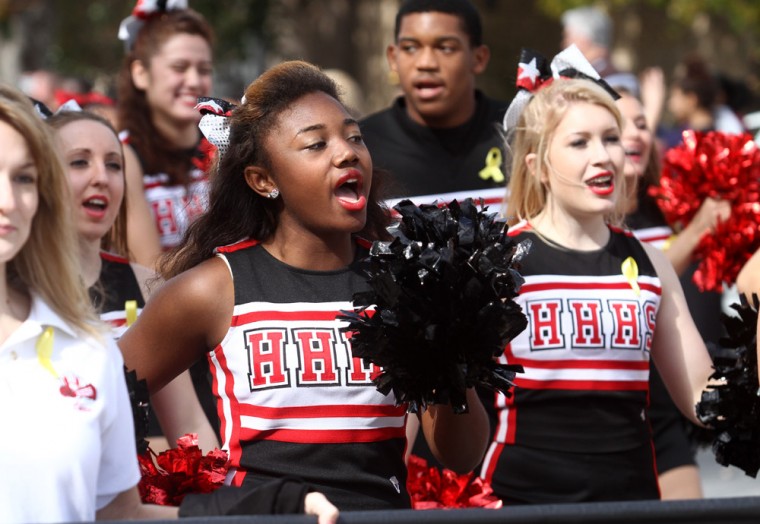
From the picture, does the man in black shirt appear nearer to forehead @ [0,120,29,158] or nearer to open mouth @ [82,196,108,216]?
open mouth @ [82,196,108,216]

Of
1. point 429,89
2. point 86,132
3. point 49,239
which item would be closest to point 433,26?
point 429,89

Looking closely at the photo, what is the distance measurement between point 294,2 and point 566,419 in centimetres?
1403

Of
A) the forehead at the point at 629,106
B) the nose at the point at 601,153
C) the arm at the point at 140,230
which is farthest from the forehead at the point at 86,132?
the forehead at the point at 629,106

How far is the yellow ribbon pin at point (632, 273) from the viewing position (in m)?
4.53

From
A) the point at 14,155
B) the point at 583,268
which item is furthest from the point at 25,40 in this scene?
the point at 14,155

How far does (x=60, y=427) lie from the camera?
2.73 m

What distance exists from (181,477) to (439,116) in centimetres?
268

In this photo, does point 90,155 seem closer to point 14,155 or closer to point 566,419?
point 566,419

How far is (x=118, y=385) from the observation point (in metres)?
2.87

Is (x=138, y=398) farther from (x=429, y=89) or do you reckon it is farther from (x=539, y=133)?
(x=429, y=89)

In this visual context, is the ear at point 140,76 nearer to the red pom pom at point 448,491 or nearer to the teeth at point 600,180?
the teeth at point 600,180

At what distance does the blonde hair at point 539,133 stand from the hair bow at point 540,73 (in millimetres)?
107

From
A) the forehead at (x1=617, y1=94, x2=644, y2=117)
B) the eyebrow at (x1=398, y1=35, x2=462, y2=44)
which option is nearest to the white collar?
the eyebrow at (x1=398, y1=35, x2=462, y2=44)

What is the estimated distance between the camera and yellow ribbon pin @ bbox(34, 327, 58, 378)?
110 inches
